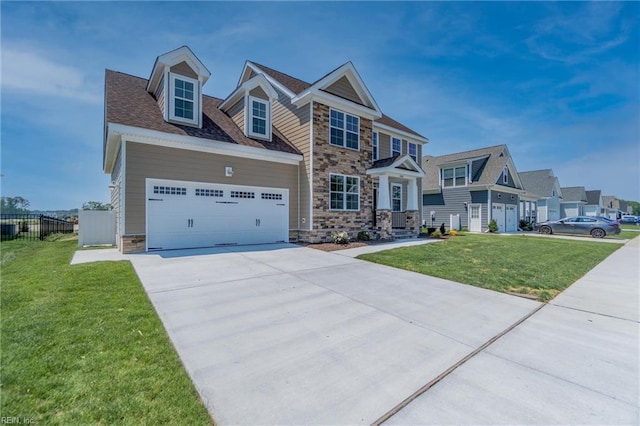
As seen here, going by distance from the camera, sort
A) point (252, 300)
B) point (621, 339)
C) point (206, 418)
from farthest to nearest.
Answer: point (252, 300), point (621, 339), point (206, 418)

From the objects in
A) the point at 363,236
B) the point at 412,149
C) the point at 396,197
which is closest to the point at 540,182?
the point at 412,149

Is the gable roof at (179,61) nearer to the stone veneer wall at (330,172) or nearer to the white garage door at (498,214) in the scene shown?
the stone veneer wall at (330,172)

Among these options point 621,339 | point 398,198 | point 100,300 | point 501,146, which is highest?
point 501,146

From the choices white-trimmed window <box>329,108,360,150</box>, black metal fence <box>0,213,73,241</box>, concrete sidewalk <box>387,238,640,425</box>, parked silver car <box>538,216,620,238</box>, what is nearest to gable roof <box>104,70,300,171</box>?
white-trimmed window <box>329,108,360,150</box>

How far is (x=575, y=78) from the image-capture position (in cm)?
1427

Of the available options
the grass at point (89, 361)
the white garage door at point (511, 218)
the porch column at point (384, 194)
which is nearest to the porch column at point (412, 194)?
the porch column at point (384, 194)

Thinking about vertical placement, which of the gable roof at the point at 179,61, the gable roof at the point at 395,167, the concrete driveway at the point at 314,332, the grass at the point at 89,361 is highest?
the gable roof at the point at 179,61

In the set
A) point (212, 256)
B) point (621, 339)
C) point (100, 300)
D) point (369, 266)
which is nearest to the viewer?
point (621, 339)

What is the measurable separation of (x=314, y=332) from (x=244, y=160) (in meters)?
9.06

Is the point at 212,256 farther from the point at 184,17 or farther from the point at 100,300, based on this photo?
the point at 184,17

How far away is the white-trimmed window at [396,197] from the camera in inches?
672

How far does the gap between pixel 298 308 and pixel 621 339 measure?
446cm

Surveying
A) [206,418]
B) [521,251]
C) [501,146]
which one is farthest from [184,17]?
[501,146]

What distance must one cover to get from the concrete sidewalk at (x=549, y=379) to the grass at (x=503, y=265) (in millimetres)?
1563
